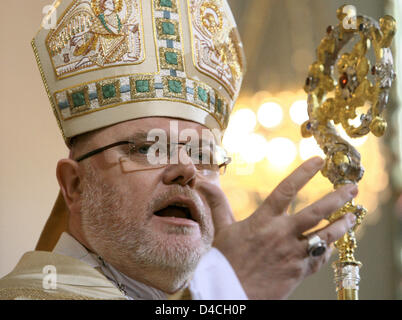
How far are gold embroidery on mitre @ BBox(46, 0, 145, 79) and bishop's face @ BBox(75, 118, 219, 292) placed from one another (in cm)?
25

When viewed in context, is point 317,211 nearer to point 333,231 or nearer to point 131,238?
point 333,231

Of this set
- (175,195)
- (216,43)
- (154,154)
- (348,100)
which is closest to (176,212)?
(175,195)

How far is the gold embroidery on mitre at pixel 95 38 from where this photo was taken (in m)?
2.49

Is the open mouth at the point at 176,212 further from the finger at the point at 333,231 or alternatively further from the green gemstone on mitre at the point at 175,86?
the finger at the point at 333,231

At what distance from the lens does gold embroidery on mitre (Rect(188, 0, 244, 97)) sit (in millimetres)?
2611

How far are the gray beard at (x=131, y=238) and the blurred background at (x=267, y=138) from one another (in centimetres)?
155

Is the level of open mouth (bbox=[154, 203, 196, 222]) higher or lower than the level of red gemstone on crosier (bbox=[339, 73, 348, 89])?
lower

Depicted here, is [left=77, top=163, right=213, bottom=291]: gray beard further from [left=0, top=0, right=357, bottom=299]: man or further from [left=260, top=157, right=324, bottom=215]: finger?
[left=260, top=157, right=324, bottom=215]: finger

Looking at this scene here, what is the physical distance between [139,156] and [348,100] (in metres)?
0.70

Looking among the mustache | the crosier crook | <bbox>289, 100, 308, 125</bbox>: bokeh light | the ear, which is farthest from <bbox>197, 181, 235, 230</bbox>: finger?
<bbox>289, 100, 308, 125</bbox>: bokeh light

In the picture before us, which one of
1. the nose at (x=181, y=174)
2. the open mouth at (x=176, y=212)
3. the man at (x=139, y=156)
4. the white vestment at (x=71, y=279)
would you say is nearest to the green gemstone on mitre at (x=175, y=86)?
the man at (x=139, y=156)
